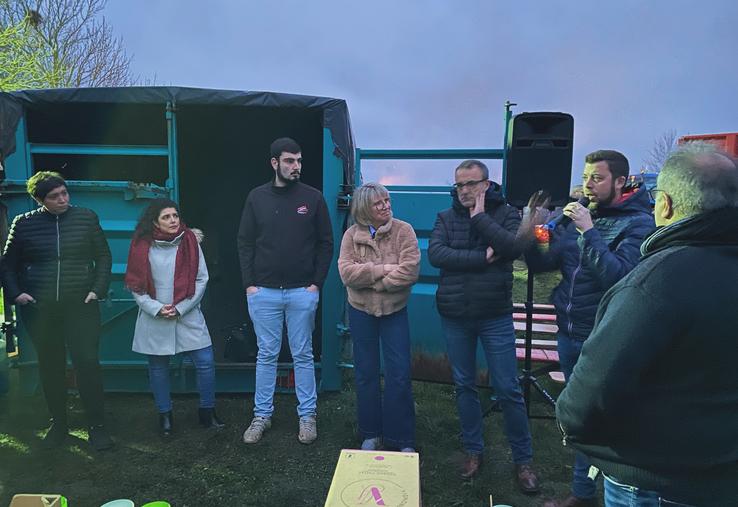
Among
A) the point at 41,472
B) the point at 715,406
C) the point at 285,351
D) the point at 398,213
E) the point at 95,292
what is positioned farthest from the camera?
the point at 285,351

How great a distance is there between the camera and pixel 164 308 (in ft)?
11.0

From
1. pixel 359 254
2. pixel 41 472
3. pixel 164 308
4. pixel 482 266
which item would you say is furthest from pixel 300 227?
pixel 41 472

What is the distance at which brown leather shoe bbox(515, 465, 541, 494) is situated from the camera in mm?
2770

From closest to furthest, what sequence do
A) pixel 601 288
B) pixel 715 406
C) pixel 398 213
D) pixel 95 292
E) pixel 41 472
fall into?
pixel 715 406
pixel 601 288
pixel 41 472
pixel 95 292
pixel 398 213

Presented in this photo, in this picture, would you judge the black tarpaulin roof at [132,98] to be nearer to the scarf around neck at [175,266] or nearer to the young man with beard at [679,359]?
the scarf around neck at [175,266]

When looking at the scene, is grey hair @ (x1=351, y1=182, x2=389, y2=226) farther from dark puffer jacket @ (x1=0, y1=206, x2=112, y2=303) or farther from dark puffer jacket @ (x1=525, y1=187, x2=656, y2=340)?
dark puffer jacket @ (x1=0, y1=206, x2=112, y2=303)

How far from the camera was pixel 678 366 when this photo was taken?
118 centimetres

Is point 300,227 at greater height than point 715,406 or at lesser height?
greater

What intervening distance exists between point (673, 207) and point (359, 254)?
6.54 feet

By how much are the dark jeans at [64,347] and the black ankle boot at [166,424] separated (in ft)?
1.28

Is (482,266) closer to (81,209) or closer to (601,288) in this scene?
(601,288)

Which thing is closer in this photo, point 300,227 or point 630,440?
point 630,440

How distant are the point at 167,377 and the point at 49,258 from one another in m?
1.13

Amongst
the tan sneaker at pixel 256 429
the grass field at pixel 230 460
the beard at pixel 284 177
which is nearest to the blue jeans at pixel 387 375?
the grass field at pixel 230 460
